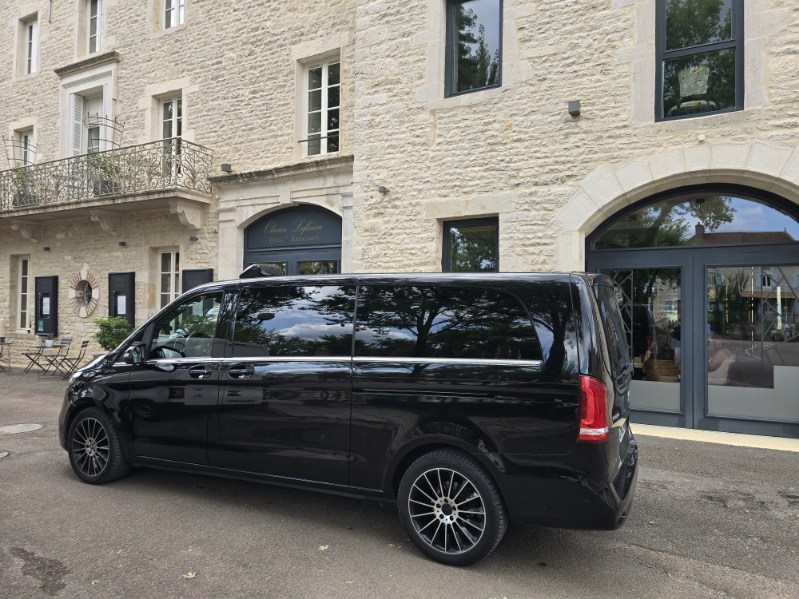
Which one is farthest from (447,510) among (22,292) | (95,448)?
(22,292)

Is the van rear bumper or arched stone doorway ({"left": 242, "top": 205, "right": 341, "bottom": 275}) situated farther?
arched stone doorway ({"left": 242, "top": 205, "right": 341, "bottom": 275})

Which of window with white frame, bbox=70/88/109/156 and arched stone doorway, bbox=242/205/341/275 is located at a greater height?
window with white frame, bbox=70/88/109/156

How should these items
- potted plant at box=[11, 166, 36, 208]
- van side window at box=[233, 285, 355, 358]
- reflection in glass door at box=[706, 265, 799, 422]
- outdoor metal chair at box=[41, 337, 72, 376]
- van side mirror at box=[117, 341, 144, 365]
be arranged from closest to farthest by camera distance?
van side window at box=[233, 285, 355, 358] → van side mirror at box=[117, 341, 144, 365] → reflection in glass door at box=[706, 265, 799, 422] → outdoor metal chair at box=[41, 337, 72, 376] → potted plant at box=[11, 166, 36, 208]

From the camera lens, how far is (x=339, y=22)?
10602 mm

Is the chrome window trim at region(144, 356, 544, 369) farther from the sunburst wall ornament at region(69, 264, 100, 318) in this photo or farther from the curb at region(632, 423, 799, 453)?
the sunburst wall ornament at region(69, 264, 100, 318)

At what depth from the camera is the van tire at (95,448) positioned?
4.73 metres

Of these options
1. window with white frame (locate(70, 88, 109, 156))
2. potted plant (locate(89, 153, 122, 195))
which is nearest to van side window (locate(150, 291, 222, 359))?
potted plant (locate(89, 153, 122, 195))

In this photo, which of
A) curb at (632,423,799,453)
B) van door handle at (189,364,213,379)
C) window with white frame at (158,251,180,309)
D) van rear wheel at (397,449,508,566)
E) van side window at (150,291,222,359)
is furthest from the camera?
window with white frame at (158,251,180,309)

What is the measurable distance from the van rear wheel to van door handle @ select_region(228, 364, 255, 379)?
139 cm

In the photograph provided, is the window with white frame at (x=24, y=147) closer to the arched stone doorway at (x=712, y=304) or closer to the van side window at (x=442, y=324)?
the arched stone doorway at (x=712, y=304)

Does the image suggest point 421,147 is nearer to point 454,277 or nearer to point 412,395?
point 454,277

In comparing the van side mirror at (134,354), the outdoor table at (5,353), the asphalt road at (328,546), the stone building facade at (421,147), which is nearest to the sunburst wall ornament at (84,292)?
the stone building facade at (421,147)

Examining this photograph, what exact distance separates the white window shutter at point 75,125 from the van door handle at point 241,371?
43.1ft

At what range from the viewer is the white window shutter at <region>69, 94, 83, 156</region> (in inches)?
571
